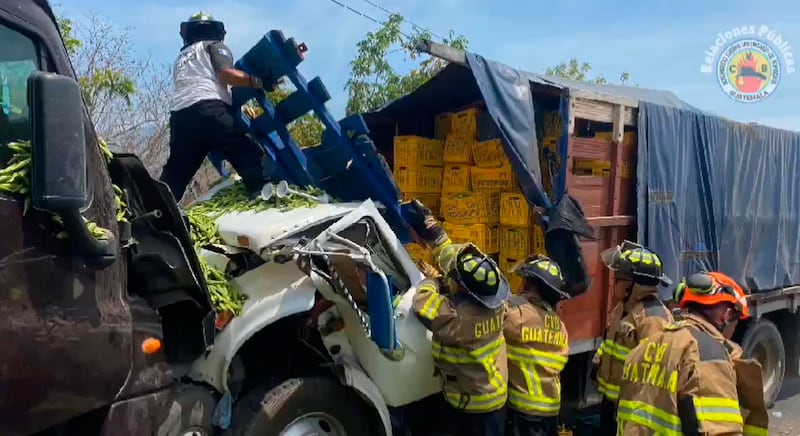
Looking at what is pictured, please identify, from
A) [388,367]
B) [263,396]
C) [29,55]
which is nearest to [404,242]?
[388,367]

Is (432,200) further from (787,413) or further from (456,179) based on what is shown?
(787,413)

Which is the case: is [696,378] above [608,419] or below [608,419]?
above

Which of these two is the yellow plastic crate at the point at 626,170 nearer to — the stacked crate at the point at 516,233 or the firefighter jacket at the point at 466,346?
the stacked crate at the point at 516,233

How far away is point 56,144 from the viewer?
199cm

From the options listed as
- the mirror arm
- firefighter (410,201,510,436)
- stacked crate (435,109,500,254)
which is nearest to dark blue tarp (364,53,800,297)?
stacked crate (435,109,500,254)

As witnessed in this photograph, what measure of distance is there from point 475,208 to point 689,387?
2.50 meters

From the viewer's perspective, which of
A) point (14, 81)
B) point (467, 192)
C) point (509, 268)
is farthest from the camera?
point (467, 192)

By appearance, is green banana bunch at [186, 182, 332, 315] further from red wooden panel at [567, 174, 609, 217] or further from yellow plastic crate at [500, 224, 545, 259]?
red wooden panel at [567, 174, 609, 217]

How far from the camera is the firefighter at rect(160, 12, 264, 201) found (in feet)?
14.0

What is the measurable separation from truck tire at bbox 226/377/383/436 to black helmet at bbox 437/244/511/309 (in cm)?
83

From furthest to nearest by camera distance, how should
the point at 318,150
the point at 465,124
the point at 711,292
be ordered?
the point at 465,124
the point at 318,150
the point at 711,292

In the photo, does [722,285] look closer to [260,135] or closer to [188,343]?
[188,343]

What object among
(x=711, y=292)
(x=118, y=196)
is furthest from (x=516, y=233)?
(x=118, y=196)

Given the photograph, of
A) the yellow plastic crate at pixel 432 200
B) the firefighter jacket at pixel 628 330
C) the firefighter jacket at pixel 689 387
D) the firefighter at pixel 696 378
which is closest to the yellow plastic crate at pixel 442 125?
the yellow plastic crate at pixel 432 200
